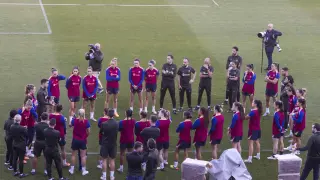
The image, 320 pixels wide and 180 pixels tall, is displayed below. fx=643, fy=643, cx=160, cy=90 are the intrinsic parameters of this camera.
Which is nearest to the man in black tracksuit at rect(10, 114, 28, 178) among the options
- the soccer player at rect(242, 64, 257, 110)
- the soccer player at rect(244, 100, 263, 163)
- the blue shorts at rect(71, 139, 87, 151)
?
the blue shorts at rect(71, 139, 87, 151)

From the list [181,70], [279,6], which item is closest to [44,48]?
[181,70]

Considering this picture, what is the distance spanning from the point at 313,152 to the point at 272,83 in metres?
5.03

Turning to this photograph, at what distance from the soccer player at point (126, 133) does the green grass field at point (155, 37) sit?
5.33 ft

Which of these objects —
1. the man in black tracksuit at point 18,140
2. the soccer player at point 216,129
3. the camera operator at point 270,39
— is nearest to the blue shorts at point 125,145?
the soccer player at point 216,129

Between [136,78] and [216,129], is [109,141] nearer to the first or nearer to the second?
[216,129]

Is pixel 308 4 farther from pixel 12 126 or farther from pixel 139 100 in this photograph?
pixel 12 126

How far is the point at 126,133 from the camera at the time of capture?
53.1 feet

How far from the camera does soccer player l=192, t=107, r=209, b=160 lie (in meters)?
16.4

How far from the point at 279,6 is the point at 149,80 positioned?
15.7 m

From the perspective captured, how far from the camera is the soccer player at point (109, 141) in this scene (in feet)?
51.4

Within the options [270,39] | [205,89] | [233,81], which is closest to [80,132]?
[205,89]

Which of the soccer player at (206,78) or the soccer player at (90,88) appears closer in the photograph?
the soccer player at (90,88)

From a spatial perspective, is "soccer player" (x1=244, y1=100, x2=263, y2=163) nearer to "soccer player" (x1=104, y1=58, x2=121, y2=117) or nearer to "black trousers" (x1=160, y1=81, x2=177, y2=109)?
"black trousers" (x1=160, y1=81, x2=177, y2=109)

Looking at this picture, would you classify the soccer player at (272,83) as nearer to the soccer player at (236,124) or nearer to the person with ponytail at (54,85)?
the soccer player at (236,124)
